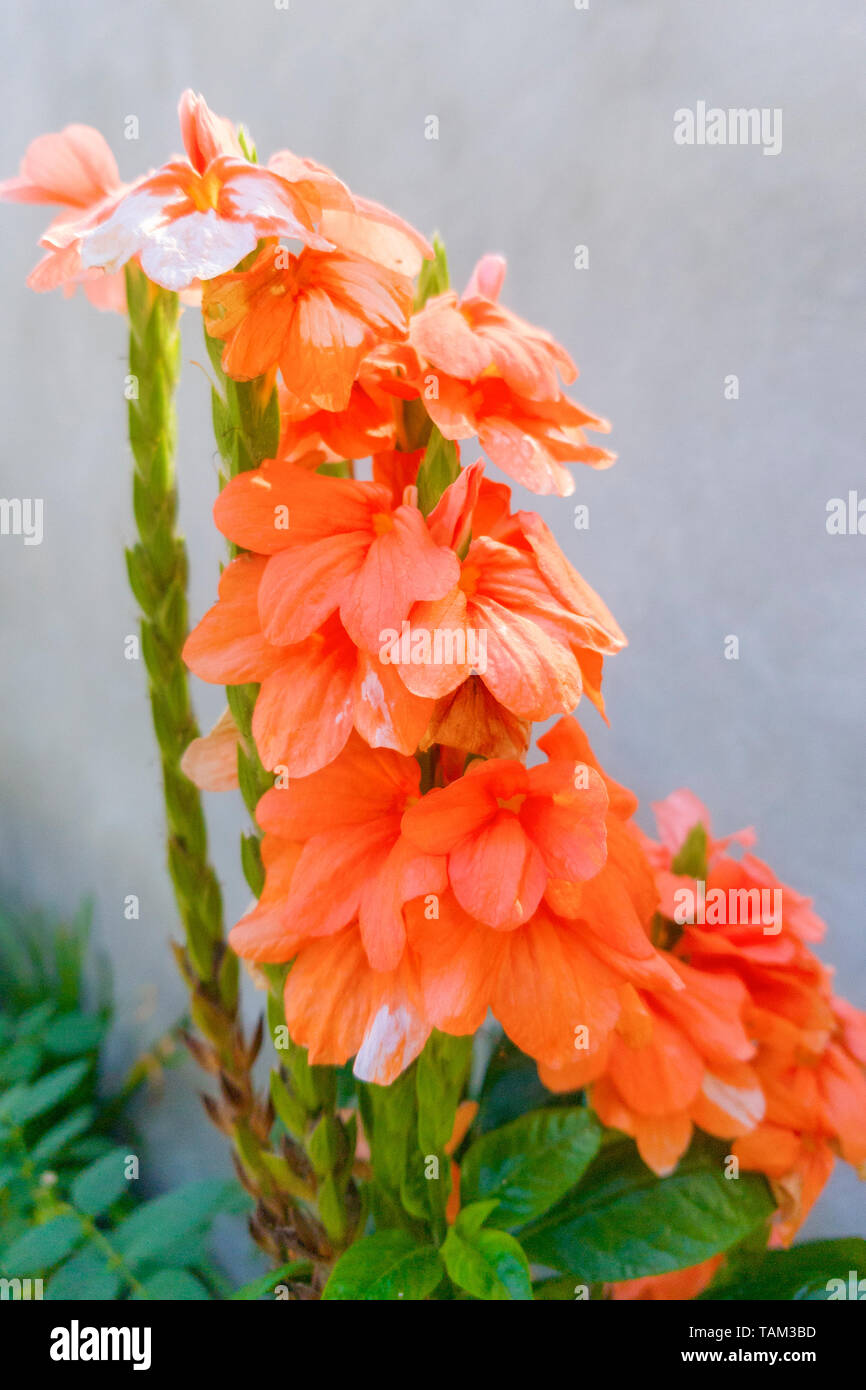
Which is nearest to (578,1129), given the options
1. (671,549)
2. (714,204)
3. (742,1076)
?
(742,1076)

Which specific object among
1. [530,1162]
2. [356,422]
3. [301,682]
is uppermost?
[356,422]

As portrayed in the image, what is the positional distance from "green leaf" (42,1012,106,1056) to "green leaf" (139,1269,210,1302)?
378 millimetres

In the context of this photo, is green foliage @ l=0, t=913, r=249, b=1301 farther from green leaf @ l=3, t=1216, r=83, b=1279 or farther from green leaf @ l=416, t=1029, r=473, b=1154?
green leaf @ l=416, t=1029, r=473, b=1154

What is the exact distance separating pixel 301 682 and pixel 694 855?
0.93ft

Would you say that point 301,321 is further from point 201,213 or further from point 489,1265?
point 489,1265

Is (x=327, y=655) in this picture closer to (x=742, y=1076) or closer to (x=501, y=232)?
(x=742, y=1076)

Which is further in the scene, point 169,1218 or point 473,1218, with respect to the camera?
point 169,1218

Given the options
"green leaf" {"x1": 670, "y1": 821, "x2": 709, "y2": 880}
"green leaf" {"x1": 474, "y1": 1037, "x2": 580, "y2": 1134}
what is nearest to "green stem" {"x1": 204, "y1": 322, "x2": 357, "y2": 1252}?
"green leaf" {"x1": 474, "y1": 1037, "x2": 580, "y2": 1134}

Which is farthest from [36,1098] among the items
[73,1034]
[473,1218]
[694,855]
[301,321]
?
[301,321]

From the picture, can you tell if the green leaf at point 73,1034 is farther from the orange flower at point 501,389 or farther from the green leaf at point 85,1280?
the orange flower at point 501,389

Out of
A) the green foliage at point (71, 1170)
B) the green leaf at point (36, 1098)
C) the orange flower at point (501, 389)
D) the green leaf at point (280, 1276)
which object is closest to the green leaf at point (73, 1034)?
the green foliage at point (71, 1170)

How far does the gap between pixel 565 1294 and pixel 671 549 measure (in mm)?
487

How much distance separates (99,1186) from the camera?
680 mm

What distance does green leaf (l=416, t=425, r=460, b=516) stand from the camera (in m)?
0.38
